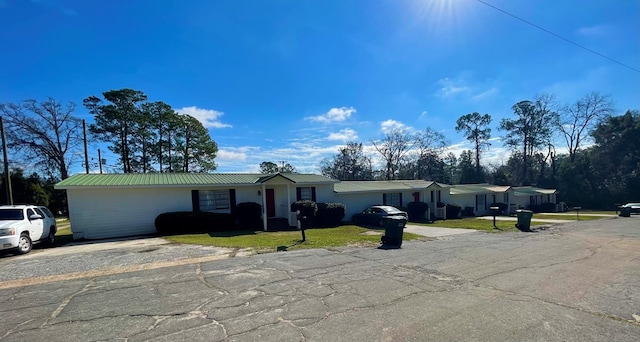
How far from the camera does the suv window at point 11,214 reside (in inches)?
424

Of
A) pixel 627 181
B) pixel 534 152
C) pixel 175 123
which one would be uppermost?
A: pixel 175 123

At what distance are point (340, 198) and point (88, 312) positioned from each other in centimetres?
1839

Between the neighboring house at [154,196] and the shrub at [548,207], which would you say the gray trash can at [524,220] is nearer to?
the neighboring house at [154,196]

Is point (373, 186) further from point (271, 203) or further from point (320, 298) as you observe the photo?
point (320, 298)

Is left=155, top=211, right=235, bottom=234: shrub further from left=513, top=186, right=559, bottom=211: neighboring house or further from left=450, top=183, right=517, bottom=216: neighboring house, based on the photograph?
left=513, top=186, right=559, bottom=211: neighboring house

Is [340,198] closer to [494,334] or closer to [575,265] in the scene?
[575,265]

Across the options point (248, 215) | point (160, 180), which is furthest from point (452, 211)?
point (160, 180)

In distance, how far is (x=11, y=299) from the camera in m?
5.53

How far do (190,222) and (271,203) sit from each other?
17.6 ft

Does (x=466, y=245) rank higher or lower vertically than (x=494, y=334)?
lower

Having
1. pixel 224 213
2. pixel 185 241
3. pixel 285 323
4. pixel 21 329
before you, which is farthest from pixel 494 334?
pixel 224 213

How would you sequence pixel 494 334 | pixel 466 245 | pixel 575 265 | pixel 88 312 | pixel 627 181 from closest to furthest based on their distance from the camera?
pixel 494 334
pixel 88 312
pixel 575 265
pixel 466 245
pixel 627 181

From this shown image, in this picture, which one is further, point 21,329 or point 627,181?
point 627,181

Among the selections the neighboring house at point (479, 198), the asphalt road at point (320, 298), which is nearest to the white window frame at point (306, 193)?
the asphalt road at point (320, 298)
